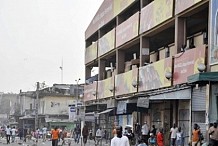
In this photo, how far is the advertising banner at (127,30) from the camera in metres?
37.1

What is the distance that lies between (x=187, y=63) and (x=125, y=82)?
13.2 metres

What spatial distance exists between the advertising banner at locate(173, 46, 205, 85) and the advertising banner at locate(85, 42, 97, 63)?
73.8ft

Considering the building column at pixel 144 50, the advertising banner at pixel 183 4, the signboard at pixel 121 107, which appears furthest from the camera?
the building column at pixel 144 50

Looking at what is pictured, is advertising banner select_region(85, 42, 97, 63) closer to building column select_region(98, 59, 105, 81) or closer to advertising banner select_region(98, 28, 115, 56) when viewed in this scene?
building column select_region(98, 59, 105, 81)

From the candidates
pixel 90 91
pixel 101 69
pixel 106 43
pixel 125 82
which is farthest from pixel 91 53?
pixel 125 82

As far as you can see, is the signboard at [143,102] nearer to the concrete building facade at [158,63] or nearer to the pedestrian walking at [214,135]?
the concrete building facade at [158,63]

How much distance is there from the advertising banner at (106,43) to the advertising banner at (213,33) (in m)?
19.9

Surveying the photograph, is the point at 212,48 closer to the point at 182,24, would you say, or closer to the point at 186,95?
the point at 186,95

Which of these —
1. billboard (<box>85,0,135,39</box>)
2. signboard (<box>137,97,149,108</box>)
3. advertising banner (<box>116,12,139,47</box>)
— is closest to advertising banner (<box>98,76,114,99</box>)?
advertising banner (<box>116,12,139,47</box>)

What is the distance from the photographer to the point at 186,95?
2647cm

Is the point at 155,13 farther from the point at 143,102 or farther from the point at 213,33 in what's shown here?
the point at 213,33

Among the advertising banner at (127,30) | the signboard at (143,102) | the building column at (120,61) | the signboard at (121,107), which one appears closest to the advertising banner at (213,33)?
the signboard at (143,102)

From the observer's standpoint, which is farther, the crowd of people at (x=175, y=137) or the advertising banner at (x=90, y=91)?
the advertising banner at (x=90, y=91)

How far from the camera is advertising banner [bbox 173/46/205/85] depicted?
2550 centimetres
